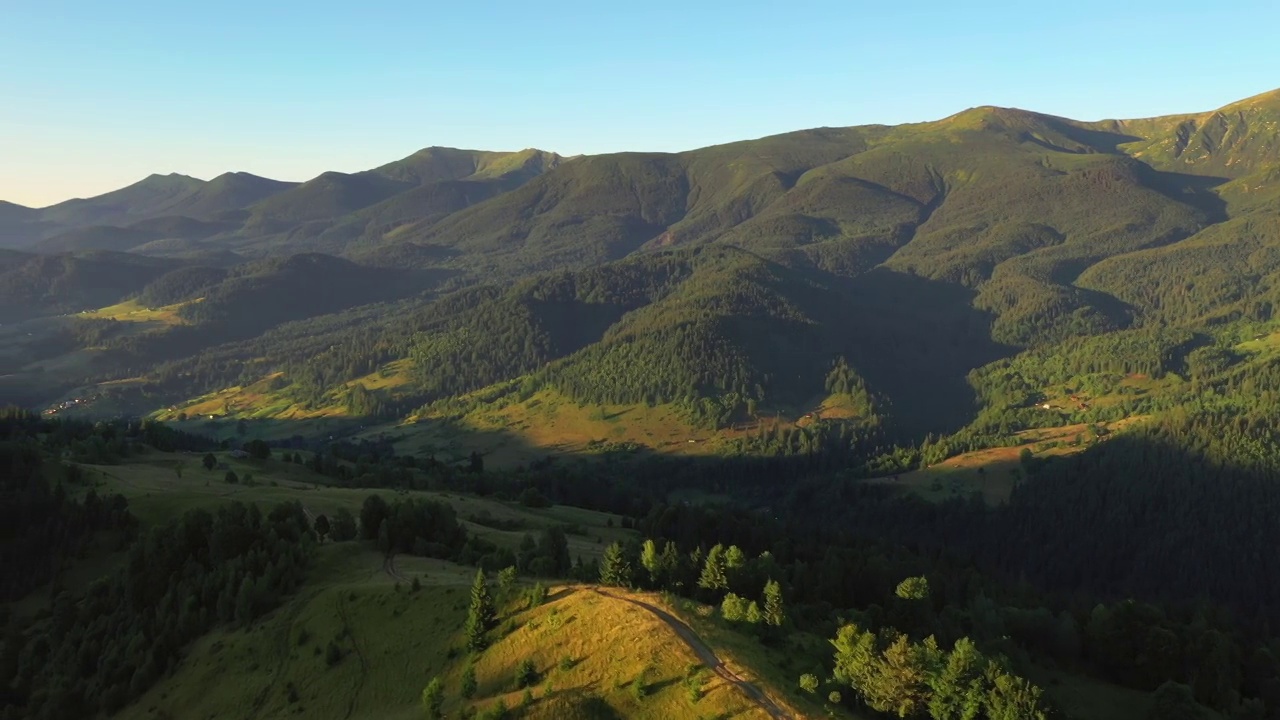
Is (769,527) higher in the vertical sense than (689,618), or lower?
lower

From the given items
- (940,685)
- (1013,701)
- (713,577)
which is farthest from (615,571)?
(1013,701)

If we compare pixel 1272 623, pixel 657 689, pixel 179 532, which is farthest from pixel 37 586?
pixel 1272 623

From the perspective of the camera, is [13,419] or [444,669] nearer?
[444,669]

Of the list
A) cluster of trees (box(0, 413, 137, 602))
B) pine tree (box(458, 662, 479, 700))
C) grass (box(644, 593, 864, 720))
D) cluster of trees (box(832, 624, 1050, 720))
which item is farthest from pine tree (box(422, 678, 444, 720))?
cluster of trees (box(0, 413, 137, 602))

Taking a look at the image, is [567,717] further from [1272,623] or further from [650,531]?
[1272,623]

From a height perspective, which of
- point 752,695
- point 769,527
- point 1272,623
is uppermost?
point 752,695

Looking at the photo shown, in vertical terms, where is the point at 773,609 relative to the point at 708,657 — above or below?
below

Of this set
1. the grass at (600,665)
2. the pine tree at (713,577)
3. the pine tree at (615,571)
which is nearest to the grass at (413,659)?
the grass at (600,665)

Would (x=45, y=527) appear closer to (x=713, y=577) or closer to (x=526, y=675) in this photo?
(x=526, y=675)
